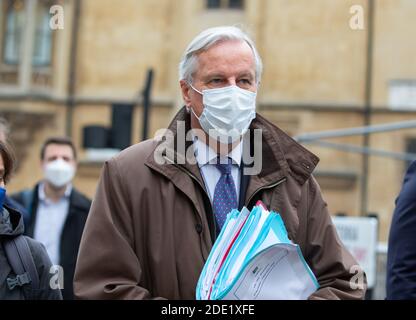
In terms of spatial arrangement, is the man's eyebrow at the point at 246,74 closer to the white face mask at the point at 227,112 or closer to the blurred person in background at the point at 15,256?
the white face mask at the point at 227,112

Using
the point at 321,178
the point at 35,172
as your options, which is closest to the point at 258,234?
the point at 321,178

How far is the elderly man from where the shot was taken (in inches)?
113

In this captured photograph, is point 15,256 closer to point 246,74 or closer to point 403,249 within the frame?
point 246,74

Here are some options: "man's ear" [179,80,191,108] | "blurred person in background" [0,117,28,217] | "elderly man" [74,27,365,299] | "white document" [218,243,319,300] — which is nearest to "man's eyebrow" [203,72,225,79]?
"elderly man" [74,27,365,299]

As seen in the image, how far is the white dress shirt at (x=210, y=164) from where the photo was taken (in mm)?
3078

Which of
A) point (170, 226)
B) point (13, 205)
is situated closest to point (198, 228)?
point (170, 226)

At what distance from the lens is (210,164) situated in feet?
10.2

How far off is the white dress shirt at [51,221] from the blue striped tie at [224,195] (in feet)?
10.0

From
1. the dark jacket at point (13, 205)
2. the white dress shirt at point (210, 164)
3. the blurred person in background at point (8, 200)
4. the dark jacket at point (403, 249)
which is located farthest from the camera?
the blurred person in background at point (8, 200)

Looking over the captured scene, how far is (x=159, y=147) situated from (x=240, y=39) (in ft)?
1.47

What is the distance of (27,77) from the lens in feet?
78.0

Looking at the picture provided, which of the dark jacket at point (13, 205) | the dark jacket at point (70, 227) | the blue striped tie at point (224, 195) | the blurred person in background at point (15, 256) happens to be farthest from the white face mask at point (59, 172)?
the blue striped tie at point (224, 195)

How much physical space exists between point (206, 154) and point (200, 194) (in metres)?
0.18

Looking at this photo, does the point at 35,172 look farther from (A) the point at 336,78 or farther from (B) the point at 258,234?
(B) the point at 258,234
